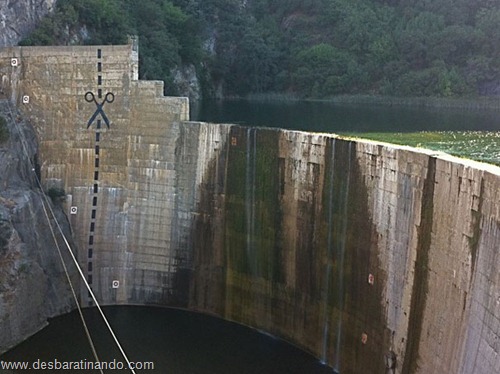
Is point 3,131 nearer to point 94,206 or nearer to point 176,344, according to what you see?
point 94,206

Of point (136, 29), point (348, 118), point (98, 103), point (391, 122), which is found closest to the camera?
point (98, 103)

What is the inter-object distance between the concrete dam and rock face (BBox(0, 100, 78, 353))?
0.85 metres

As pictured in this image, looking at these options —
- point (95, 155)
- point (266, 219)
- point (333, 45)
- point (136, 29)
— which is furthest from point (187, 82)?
point (266, 219)

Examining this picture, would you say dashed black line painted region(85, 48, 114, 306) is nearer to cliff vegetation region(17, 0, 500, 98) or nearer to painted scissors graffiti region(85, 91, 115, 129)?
painted scissors graffiti region(85, 91, 115, 129)

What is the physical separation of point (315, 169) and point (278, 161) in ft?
5.22

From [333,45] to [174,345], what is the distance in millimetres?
63577

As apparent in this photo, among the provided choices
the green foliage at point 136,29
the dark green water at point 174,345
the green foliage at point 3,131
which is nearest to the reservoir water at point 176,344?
the dark green water at point 174,345

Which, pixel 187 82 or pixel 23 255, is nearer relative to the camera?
pixel 23 255

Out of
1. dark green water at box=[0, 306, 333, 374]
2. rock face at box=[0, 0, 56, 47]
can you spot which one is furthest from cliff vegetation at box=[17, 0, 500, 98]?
dark green water at box=[0, 306, 333, 374]

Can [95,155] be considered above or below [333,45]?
below

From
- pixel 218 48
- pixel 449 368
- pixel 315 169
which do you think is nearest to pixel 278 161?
pixel 315 169

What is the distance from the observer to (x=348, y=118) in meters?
47.3

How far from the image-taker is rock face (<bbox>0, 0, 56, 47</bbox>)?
31.9 meters

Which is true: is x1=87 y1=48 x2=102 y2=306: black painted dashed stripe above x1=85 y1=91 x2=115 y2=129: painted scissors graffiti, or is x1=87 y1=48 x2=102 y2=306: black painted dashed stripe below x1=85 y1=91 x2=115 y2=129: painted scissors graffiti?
below
